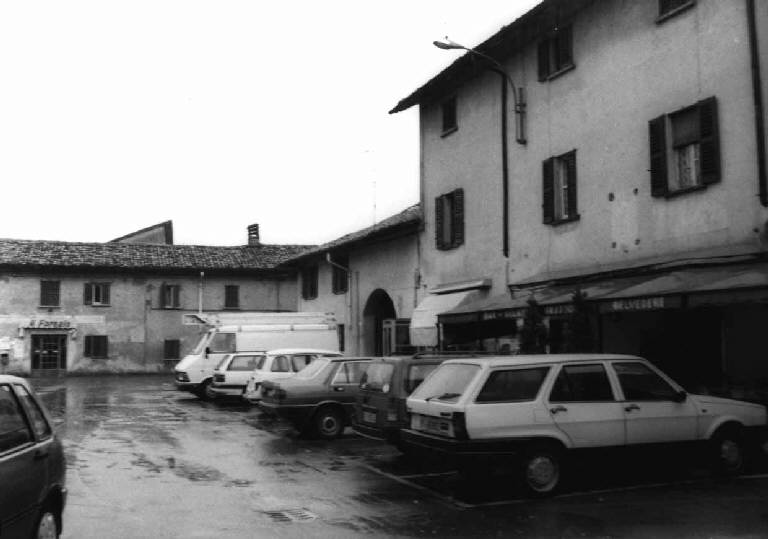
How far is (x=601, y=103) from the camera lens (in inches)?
652

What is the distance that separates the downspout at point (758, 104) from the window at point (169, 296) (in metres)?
37.5

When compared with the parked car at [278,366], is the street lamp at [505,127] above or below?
above

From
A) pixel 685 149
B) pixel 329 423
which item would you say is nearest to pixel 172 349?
pixel 329 423

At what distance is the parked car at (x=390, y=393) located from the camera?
1165 centimetres

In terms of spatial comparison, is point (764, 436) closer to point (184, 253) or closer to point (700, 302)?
point (700, 302)

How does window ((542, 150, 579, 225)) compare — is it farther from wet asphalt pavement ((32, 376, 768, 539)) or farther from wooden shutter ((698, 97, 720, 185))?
wet asphalt pavement ((32, 376, 768, 539))

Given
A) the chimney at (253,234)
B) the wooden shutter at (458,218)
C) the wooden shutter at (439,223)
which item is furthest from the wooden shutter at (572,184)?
the chimney at (253,234)

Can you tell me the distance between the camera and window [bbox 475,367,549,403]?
914 cm

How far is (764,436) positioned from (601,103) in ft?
27.4

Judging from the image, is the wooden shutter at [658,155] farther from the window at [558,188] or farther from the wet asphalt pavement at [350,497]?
the wet asphalt pavement at [350,497]

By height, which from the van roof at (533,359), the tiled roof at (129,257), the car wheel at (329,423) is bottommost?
the car wheel at (329,423)

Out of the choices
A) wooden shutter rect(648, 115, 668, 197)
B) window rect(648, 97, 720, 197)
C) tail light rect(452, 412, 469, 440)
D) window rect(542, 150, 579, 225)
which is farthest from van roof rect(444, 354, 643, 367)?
window rect(542, 150, 579, 225)

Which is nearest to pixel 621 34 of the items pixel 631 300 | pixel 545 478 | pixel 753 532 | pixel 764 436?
pixel 631 300

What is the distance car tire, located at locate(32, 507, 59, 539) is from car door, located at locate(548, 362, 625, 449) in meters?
5.39
